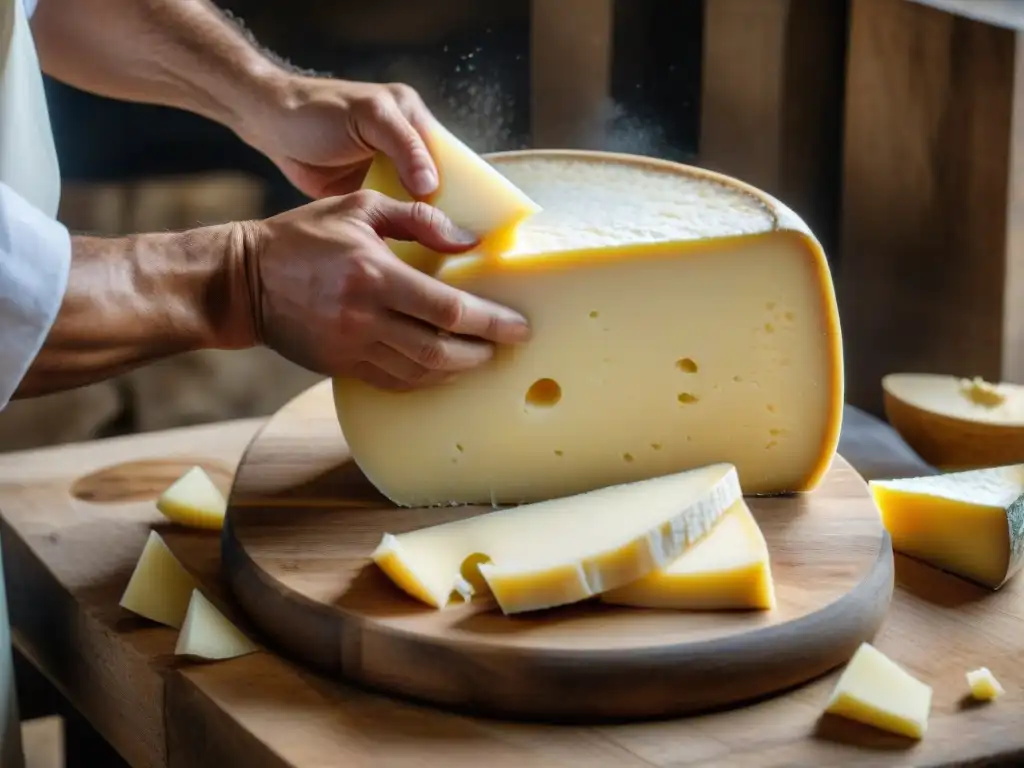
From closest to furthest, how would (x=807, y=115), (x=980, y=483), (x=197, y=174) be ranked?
(x=980, y=483)
(x=807, y=115)
(x=197, y=174)

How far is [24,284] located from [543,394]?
0.55 metres

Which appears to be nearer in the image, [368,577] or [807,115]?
[368,577]

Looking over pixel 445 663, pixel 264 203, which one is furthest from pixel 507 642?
pixel 264 203

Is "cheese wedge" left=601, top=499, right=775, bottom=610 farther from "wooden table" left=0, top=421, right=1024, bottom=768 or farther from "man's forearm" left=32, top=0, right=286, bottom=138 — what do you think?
"man's forearm" left=32, top=0, right=286, bottom=138

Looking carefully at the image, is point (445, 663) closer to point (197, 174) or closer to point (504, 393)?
point (504, 393)

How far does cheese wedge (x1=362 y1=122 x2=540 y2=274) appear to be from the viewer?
56.6 inches

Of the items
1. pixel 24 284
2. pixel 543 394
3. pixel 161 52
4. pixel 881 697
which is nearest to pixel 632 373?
pixel 543 394

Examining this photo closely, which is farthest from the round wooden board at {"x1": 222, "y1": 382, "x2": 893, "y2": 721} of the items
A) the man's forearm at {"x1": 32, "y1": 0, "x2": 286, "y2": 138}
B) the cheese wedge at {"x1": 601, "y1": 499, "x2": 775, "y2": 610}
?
the man's forearm at {"x1": 32, "y1": 0, "x2": 286, "y2": 138}

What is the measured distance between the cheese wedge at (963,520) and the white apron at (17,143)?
3.00 feet

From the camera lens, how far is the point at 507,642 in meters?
1.15

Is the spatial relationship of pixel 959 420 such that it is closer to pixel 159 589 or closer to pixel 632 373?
pixel 632 373

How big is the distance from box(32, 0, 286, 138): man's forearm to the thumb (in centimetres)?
40

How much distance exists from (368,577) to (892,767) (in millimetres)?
497

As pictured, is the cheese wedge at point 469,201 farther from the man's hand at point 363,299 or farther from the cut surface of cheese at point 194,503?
the cut surface of cheese at point 194,503
